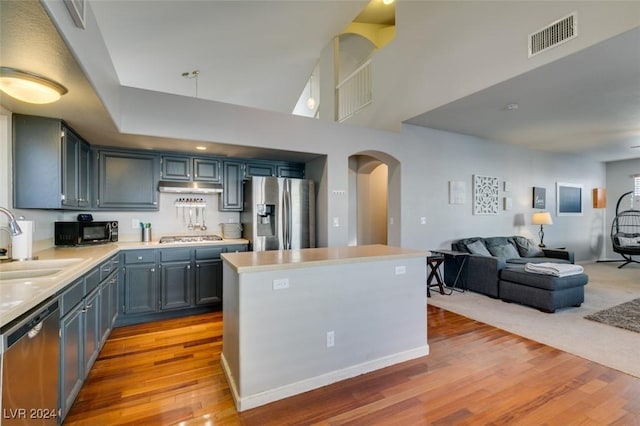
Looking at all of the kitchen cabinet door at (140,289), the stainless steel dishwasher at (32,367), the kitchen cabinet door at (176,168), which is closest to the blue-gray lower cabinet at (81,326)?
the stainless steel dishwasher at (32,367)

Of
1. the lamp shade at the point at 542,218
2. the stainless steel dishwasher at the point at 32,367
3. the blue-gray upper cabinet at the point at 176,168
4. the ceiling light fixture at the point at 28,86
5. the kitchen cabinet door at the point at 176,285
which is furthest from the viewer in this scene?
the lamp shade at the point at 542,218

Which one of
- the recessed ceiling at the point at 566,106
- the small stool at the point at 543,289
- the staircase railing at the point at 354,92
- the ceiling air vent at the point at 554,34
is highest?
the staircase railing at the point at 354,92

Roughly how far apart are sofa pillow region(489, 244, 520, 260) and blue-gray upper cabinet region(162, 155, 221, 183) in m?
4.80

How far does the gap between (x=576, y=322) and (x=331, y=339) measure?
3192 mm

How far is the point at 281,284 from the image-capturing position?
2086 mm

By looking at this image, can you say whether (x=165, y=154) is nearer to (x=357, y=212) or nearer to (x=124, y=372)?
(x=124, y=372)

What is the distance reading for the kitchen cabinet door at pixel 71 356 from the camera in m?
1.75

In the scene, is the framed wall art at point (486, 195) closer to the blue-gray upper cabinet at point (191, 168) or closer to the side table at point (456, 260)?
the side table at point (456, 260)

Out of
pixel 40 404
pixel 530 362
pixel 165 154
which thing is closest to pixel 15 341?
pixel 40 404

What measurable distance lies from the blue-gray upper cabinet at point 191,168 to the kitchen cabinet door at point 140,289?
1269 millimetres

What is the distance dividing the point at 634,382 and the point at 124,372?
13.4 ft

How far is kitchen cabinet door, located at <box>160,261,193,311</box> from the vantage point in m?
3.60

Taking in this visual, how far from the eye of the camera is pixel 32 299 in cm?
134

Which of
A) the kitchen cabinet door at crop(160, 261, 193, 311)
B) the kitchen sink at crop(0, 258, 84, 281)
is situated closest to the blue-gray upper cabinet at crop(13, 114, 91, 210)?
the kitchen sink at crop(0, 258, 84, 281)
